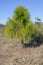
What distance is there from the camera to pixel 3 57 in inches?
419

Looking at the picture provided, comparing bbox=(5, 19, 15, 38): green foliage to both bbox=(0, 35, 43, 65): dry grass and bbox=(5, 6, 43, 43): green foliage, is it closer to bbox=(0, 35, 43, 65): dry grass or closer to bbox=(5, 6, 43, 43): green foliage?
bbox=(5, 6, 43, 43): green foliage

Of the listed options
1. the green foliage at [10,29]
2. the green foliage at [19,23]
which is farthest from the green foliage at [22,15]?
the green foliage at [10,29]

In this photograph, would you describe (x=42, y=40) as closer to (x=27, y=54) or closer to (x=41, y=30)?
(x=41, y=30)

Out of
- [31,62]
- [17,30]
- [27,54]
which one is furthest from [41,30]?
[31,62]

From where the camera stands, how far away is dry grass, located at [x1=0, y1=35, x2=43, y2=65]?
32.9 feet

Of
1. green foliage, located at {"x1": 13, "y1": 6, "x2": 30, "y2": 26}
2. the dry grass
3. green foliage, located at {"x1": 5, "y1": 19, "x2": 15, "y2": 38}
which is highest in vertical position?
green foliage, located at {"x1": 13, "y1": 6, "x2": 30, "y2": 26}

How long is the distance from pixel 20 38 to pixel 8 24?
132cm

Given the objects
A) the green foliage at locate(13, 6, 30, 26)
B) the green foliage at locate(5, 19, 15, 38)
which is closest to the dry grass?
the green foliage at locate(5, 19, 15, 38)

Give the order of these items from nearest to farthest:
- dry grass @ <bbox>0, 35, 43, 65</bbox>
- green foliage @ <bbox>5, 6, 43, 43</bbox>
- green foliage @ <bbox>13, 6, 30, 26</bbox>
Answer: dry grass @ <bbox>0, 35, 43, 65</bbox> < green foliage @ <bbox>5, 6, 43, 43</bbox> < green foliage @ <bbox>13, 6, 30, 26</bbox>

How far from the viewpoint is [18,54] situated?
1142cm

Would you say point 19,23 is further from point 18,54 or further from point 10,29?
point 18,54

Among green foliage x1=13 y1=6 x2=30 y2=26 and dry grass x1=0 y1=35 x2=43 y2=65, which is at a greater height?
green foliage x1=13 y1=6 x2=30 y2=26

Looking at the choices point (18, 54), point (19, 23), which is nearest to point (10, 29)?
point (19, 23)

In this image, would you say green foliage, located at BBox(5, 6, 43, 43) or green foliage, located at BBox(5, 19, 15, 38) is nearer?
green foliage, located at BBox(5, 6, 43, 43)
